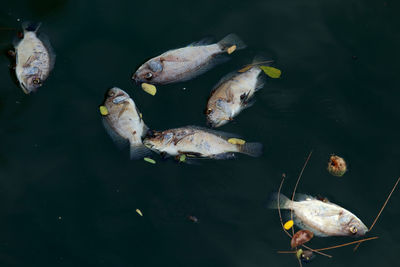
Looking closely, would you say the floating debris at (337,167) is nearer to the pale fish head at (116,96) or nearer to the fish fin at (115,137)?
the fish fin at (115,137)

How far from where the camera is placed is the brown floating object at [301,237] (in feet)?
17.2

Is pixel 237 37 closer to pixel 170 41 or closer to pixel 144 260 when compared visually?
pixel 170 41

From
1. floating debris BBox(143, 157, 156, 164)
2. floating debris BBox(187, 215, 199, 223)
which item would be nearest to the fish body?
floating debris BBox(143, 157, 156, 164)

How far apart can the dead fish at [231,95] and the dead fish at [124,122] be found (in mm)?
879

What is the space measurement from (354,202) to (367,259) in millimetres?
706

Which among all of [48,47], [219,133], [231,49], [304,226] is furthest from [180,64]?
[304,226]

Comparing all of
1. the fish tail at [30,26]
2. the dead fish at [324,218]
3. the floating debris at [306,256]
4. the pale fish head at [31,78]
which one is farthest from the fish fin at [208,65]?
the floating debris at [306,256]

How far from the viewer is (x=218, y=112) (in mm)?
5309

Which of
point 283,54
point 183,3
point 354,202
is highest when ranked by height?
point 183,3

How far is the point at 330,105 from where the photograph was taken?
561cm

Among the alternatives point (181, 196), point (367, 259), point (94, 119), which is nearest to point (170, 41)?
point (94, 119)

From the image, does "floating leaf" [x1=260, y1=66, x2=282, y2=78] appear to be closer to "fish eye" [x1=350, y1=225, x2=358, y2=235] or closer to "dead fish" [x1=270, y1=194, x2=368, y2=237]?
"dead fish" [x1=270, y1=194, x2=368, y2=237]

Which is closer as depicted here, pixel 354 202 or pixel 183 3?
pixel 354 202

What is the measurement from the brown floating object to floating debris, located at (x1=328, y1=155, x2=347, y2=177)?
0.82m
